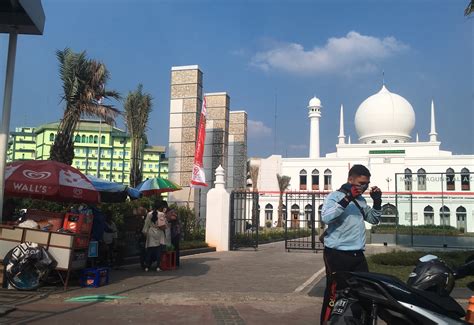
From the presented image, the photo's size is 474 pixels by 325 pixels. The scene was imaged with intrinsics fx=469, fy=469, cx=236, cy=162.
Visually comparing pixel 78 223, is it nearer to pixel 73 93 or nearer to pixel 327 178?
pixel 73 93

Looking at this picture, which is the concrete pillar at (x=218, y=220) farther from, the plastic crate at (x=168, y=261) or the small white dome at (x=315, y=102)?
the small white dome at (x=315, y=102)

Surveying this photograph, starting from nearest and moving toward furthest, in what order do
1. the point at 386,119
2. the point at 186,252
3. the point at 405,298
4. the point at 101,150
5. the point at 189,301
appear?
the point at 405,298 → the point at 189,301 → the point at 186,252 → the point at 386,119 → the point at 101,150

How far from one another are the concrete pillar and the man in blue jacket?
537 inches

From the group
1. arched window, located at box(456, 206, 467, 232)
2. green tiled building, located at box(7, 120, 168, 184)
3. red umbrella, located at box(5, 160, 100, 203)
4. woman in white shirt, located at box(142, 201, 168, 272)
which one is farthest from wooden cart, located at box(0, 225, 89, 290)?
green tiled building, located at box(7, 120, 168, 184)

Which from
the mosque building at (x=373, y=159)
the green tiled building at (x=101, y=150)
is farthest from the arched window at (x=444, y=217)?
the green tiled building at (x=101, y=150)

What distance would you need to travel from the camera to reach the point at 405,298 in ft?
11.6

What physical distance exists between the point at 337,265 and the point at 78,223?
19.5 ft

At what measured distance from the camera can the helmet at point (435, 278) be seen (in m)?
3.70

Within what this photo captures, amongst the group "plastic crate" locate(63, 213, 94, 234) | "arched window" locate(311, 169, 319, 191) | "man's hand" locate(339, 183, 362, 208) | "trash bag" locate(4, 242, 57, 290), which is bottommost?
"trash bag" locate(4, 242, 57, 290)

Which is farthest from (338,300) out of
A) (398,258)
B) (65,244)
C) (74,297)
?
(398,258)

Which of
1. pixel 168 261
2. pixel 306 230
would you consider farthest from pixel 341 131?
pixel 168 261

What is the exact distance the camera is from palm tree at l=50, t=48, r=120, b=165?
1717cm

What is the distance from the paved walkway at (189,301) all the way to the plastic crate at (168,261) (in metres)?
0.49

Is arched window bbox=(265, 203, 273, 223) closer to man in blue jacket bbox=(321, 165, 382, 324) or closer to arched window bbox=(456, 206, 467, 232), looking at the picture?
arched window bbox=(456, 206, 467, 232)
